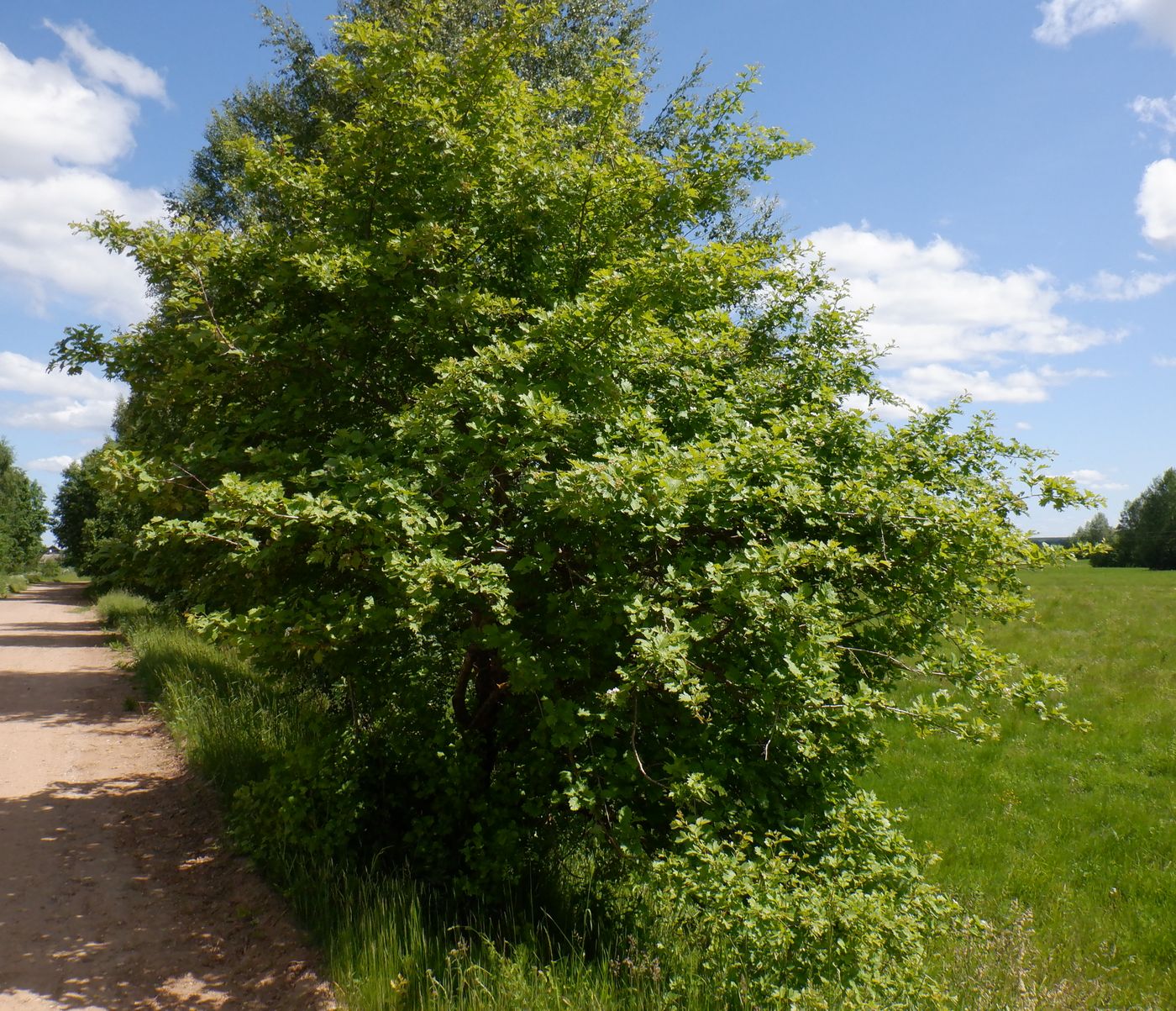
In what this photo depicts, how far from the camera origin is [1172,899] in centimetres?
706

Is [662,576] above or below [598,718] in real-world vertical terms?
above

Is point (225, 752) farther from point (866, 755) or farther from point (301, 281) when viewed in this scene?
point (866, 755)

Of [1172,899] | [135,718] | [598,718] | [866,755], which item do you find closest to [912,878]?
[866,755]

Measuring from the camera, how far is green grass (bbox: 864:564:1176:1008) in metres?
5.66

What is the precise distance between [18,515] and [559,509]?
205ft

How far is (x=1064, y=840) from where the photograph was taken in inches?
329

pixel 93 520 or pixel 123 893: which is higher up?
pixel 93 520

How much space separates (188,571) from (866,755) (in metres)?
4.80

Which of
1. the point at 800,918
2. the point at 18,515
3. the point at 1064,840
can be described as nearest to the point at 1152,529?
the point at 1064,840

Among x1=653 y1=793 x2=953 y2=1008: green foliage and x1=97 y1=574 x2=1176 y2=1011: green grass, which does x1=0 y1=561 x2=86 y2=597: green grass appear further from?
x1=653 y1=793 x2=953 y2=1008: green foliage

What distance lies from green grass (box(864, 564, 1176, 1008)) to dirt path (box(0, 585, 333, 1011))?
4.39m

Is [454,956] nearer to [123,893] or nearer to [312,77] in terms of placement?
[123,893]

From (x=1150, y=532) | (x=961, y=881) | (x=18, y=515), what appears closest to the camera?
(x=961, y=881)

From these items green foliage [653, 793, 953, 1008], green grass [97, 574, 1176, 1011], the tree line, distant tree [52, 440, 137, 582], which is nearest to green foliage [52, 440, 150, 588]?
distant tree [52, 440, 137, 582]
